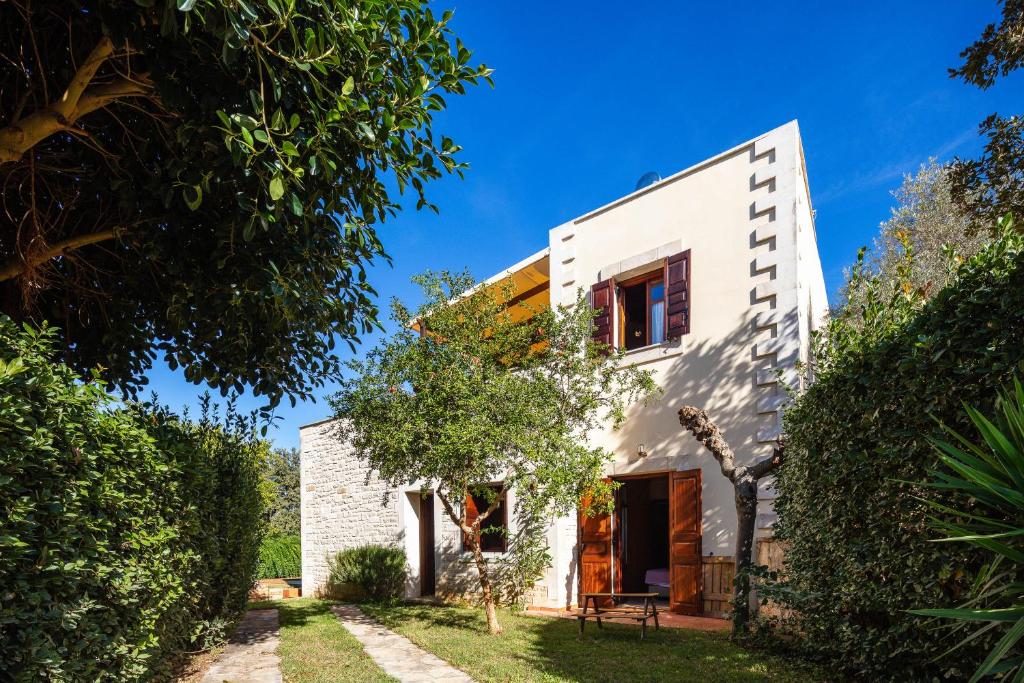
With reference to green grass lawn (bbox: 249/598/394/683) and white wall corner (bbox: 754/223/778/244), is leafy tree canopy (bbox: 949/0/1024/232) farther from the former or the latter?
green grass lawn (bbox: 249/598/394/683)

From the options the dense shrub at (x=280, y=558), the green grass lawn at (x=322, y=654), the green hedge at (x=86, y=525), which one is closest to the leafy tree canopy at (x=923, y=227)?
the green grass lawn at (x=322, y=654)

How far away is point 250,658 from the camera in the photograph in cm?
674

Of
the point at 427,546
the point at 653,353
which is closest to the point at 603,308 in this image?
the point at 653,353

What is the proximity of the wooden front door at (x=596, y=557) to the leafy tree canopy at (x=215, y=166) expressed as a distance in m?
5.68

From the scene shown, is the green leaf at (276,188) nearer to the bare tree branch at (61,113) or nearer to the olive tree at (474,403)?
the bare tree branch at (61,113)

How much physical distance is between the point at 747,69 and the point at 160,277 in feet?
38.1

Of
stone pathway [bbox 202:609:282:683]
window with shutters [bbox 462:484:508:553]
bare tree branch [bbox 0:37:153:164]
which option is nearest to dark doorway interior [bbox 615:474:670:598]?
window with shutters [bbox 462:484:508:553]

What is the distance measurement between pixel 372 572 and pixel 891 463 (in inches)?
468

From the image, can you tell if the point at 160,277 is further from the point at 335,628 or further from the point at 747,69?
the point at 747,69

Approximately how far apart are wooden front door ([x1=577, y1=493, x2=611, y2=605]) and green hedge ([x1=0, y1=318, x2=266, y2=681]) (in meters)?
6.34

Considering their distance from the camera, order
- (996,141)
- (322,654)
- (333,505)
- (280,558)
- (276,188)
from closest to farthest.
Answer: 1. (276,188)
2. (322,654)
3. (996,141)
4. (333,505)
5. (280,558)

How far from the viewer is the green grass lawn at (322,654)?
5855mm

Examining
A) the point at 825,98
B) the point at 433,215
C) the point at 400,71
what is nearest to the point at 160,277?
the point at 433,215

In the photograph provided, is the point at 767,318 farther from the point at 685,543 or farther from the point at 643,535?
the point at 643,535
